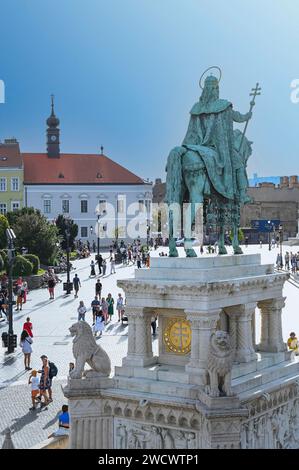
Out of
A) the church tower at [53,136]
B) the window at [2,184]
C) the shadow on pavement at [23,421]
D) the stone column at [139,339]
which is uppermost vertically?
the church tower at [53,136]

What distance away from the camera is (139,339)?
1300 cm

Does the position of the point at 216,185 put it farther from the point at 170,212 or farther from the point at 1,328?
the point at 1,328

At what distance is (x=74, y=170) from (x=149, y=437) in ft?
265

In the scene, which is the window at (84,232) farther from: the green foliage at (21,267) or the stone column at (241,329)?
the stone column at (241,329)

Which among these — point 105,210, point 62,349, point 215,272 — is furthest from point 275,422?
point 105,210

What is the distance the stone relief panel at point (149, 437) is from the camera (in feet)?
39.1

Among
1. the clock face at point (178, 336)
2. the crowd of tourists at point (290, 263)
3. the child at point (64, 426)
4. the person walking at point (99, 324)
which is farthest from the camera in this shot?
the crowd of tourists at point (290, 263)

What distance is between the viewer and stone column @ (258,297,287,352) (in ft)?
45.6

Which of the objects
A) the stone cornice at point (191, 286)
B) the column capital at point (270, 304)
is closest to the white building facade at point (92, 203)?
the column capital at point (270, 304)

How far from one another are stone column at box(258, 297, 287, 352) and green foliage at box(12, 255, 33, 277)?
29690 millimetres

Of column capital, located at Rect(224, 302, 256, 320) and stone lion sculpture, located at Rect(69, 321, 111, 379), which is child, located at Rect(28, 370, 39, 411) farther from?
column capital, located at Rect(224, 302, 256, 320)

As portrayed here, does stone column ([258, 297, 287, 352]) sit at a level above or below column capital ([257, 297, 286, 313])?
below

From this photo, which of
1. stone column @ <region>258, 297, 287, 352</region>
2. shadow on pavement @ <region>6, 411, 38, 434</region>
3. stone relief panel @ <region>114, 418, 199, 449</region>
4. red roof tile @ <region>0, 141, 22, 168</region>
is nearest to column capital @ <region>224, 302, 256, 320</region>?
stone column @ <region>258, 297, 287, 352</region>

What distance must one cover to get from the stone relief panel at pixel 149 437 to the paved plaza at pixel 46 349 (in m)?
3.56
